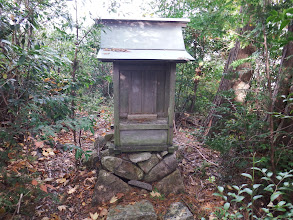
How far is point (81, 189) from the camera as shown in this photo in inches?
140

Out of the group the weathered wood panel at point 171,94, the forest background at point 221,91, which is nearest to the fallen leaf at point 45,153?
the forest background at point 221,91

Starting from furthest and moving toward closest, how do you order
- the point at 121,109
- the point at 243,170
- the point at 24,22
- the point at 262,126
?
the point at 121,109 → the point at 243,170 → the point at 262,126 → the point at 24,22

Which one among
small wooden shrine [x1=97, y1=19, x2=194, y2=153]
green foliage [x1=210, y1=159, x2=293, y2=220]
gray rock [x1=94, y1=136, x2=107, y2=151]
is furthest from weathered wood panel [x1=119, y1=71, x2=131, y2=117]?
green foliage [x1=210, y1=159, x2=293, y2=220]

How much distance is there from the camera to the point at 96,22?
→ 3404mm

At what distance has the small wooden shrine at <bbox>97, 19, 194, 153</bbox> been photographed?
352 centimetres

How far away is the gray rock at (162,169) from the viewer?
3678 mm

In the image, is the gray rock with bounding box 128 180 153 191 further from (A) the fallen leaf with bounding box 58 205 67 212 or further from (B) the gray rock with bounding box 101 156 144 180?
(A) the fallen leaf with bounding box 58 205 67 212

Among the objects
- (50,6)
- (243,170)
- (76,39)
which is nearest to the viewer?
(50,6)

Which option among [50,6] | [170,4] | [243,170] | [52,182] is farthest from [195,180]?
[170,4]

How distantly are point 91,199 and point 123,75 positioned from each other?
235cm

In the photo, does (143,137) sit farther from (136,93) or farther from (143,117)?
(136,93)

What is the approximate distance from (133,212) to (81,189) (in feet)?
3.81

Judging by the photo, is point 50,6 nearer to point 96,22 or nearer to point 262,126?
point 96,22

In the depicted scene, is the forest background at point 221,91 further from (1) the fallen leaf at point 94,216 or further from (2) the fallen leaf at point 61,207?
(1) the fallen leaf at point 94,216
